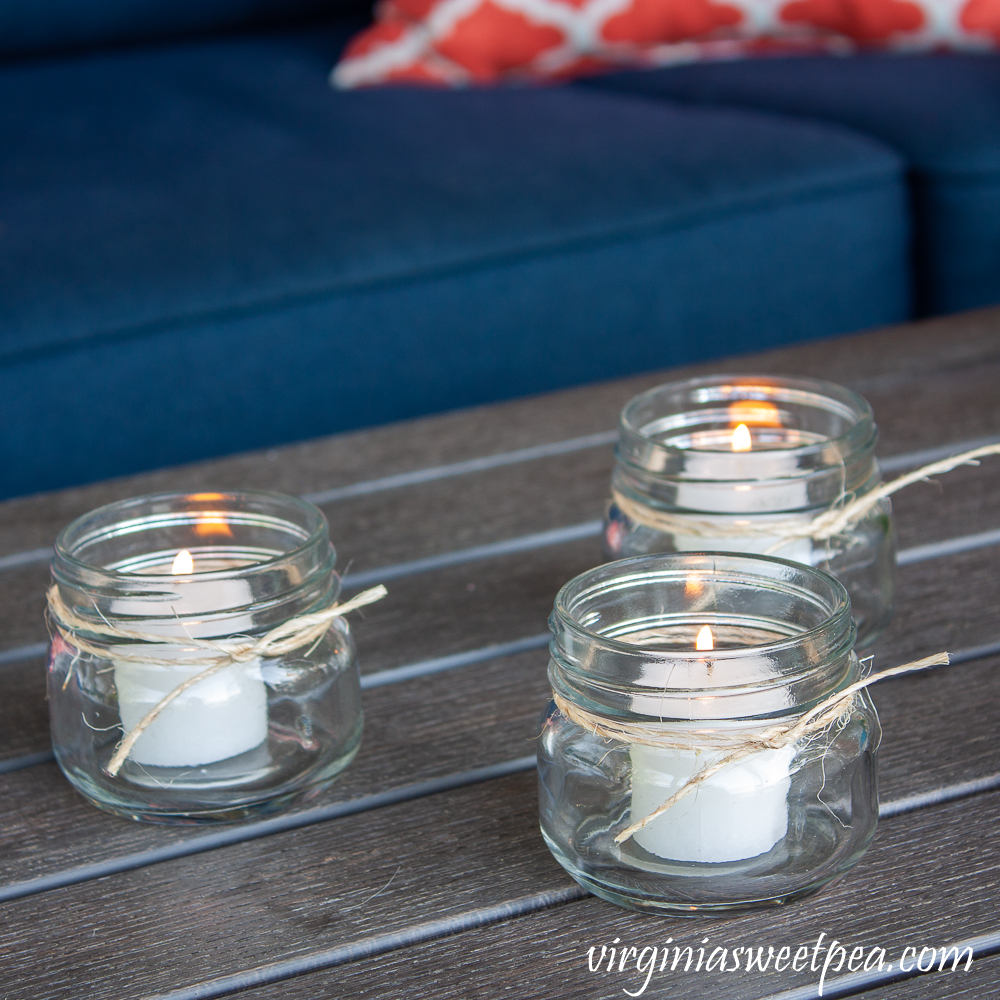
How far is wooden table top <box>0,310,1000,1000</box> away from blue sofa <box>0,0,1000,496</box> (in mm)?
632

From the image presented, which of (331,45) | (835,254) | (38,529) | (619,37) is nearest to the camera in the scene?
(38,529)

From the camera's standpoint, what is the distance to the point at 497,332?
1.52 meters

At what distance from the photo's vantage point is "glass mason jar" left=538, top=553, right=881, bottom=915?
1.38 feet

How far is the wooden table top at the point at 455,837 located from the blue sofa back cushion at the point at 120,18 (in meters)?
1.69

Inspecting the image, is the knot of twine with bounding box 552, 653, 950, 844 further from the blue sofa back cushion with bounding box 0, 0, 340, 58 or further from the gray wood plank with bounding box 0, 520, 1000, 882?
the blue sofa back cushion with bounding box 0, 0, 340, 58

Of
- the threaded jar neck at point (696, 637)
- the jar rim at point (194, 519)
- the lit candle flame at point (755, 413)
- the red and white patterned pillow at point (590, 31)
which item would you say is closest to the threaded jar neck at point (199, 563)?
the jar rim at point (194, 519)

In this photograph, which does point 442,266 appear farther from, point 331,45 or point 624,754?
point 624,754

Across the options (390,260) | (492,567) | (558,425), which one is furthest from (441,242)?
(492,567)

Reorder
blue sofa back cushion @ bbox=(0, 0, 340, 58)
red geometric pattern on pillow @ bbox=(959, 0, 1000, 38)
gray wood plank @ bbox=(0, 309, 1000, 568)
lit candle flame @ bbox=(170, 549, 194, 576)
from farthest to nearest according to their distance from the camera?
1. blue sofa back cushion @ bbox=(0, 0, 340, 58)
2. red geometric pattern on pillow @ bbox=(959, 0, 1000, 38)
3. gray wood plank @ bbox=(0, 309, 1000, 568)
4. lit candle flame @ bbox=(170, 549, 194, 576)

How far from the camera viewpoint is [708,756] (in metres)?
Answer: 0.43

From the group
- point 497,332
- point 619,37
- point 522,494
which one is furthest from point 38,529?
point 619,37

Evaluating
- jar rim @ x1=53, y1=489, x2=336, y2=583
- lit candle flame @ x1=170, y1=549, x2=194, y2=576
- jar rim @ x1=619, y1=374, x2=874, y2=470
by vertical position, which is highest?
Result: jar rim @ x1=619, y1=374, x2=874, y2=470

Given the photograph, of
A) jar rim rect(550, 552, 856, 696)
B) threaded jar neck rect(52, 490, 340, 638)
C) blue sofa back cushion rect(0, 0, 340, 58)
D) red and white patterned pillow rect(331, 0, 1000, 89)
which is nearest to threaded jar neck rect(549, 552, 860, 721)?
jar rim rect(550, 552, 856, 696)

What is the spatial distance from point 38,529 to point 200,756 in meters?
0.34
